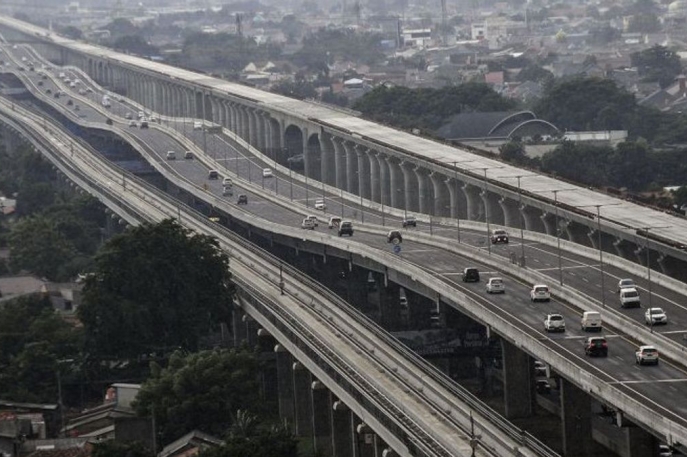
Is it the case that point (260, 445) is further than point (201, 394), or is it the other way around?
point (201, 394)

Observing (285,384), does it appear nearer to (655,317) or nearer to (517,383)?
(517,383)

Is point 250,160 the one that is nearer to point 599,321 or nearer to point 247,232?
point 247,232

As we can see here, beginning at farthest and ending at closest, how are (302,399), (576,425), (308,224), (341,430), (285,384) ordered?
(308,224) → (285,384) → (302,399) → (341,430) → (576,425)

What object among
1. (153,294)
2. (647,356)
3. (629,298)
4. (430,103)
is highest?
(647,356)

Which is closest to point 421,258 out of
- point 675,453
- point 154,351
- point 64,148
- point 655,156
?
point 154,351

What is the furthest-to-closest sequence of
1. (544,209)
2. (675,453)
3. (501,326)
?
(544,209) → (501,326) → (675,453)

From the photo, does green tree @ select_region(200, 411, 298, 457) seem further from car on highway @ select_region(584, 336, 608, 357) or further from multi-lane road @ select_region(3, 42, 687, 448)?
car on highway @ select_region(584, 336, 608, 357)

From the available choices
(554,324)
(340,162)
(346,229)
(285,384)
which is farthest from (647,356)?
(340,162)

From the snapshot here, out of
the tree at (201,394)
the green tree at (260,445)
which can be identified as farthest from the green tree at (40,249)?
the green tree at (260,445)
